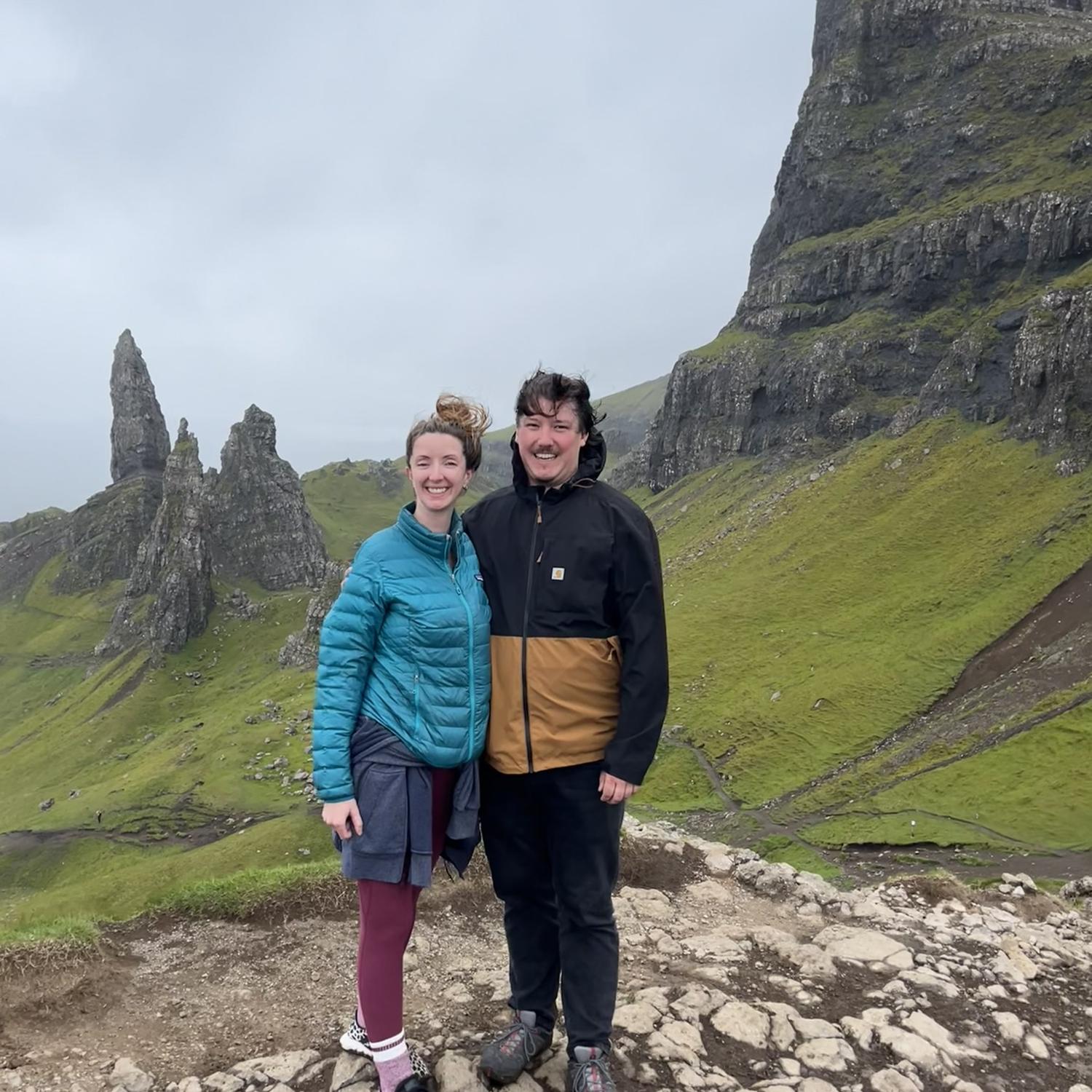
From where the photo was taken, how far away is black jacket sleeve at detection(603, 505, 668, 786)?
6.00 metres

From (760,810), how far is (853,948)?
119ft

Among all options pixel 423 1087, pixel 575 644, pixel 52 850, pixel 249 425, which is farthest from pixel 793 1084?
pixel 249 425

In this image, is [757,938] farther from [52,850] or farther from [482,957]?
[52,850]

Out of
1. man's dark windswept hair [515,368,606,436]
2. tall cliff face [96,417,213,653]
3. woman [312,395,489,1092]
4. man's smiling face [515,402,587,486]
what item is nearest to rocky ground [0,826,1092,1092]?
woman [312,395,489,1092]

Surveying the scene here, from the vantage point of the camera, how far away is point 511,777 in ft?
20.7

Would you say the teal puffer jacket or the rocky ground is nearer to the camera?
the teal puffer jacket

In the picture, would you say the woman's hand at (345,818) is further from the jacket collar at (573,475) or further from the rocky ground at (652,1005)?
the jacket collar at (573,475)

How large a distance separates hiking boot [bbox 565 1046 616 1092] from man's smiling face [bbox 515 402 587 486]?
4881mm

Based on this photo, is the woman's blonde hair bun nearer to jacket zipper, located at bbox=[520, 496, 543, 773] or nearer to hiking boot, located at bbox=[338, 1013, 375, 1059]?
jacket zipper, located at bbox=[520, 496, 543, 773]

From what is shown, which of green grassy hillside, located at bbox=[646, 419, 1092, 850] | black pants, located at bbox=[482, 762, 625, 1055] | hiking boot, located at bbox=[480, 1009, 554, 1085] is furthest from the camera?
green grassy hillside, located at bbox=[646, 419, 1092, 850]

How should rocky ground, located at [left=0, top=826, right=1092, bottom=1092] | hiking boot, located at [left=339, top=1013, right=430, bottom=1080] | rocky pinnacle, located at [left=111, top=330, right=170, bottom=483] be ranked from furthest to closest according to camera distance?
rocky pinnacle, located at [left=111, top=330, right=170, bottom=483] → rocky ground, located at [left=0, top=826, right=1092, bottom=1092] → hiking boot, located at [left=339, top=1013, right=430, bottom=1080]

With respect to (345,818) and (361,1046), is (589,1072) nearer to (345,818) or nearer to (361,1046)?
(361,1046)

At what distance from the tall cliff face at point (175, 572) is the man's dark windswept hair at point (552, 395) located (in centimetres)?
13187

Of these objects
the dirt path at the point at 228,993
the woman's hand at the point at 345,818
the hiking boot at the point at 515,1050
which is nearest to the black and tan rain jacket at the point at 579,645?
the woman's hand at the point at 345,818
